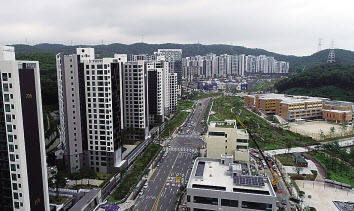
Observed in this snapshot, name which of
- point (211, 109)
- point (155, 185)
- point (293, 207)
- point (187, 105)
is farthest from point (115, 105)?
point (187, 105)

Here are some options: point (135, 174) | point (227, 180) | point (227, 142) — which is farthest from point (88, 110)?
point (227, 180)

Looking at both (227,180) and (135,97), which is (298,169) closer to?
(227,180)

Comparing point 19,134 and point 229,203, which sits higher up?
point 19,134

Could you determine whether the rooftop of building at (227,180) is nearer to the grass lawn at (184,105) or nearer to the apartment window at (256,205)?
the apartment window at (256,205)

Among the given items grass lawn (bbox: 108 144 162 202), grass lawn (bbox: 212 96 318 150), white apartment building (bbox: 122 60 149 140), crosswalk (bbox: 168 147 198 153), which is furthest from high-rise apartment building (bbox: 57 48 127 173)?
grass lawn (bbox: 212 96 318 150)

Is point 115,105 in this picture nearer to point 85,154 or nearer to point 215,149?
point 85,154

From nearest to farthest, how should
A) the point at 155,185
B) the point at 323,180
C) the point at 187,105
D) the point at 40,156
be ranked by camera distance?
the point at 40,156, the point at 155,185, the point at 323,180, the point at 187,105

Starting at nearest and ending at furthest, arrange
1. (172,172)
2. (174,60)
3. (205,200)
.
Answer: (205,200) → (172,172) → (174,60)
